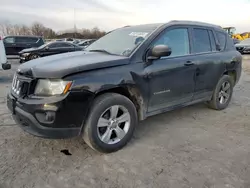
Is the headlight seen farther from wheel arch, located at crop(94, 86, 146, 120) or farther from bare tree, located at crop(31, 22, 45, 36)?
bare tree, located at crop(31, 22, 45, 36)

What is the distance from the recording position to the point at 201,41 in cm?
442

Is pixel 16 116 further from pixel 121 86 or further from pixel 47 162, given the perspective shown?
pixel 121 86

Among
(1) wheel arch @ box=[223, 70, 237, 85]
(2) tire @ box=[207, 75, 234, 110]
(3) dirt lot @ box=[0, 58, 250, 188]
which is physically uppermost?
(1) wheel arch @ box=[223, 70, 237, 85]

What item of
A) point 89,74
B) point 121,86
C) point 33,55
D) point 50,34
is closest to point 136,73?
point 121,86

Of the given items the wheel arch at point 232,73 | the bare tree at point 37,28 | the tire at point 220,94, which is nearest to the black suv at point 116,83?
the tire at point 220,94

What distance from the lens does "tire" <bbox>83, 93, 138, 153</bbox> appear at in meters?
2.93

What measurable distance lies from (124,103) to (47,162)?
1188 mm

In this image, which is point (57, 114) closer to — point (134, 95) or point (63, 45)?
point (134, 95)

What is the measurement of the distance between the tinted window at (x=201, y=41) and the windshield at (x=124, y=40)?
33.8 inches

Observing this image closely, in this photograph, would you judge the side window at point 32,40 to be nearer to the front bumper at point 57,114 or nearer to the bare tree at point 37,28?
the front bumper at point 57,114

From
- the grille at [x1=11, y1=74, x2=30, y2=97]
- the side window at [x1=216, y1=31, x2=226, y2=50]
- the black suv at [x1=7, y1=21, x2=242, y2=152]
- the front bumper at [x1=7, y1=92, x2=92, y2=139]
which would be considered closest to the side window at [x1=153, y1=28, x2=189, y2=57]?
the black suv at [x1=7, y1=21, x2=242, y2=152]

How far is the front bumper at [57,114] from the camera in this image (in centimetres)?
271

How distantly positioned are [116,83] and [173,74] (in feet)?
3.55

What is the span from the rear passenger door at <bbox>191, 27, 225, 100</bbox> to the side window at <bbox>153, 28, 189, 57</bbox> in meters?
0.19
